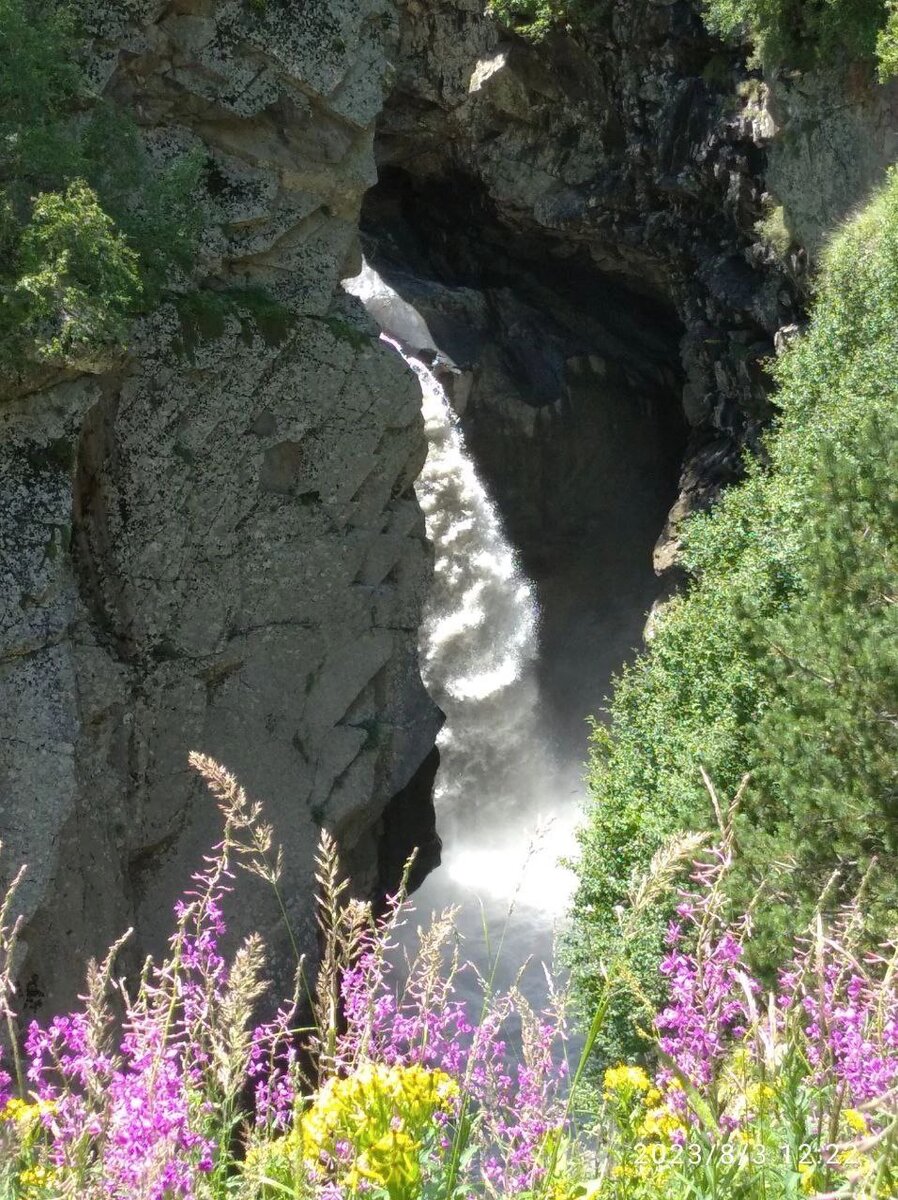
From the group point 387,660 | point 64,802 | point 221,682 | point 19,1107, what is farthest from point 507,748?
point 19,1107

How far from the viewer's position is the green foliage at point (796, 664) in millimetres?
8391

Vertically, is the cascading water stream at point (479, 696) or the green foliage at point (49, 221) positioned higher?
the green foliage at point (49, 221)

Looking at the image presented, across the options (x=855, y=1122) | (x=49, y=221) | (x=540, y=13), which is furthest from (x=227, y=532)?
(x=540, y=13)

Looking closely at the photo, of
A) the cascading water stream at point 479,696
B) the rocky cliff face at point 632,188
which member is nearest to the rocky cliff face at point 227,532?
the cascading water stream at point 479,696

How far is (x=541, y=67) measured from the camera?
22.3 meters

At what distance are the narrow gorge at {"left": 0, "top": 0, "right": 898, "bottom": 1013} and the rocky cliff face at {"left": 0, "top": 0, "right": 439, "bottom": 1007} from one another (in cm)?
4

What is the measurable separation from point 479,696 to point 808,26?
1161 centimetres

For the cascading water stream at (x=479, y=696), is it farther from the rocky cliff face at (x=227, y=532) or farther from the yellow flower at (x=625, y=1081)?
the yellow flower at (x=625, y=1081)

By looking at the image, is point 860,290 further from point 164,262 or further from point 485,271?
point 485,271

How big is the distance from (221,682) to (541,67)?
1535cm

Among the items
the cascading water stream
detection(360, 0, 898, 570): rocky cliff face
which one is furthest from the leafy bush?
detection(360, 0, 898, 570): rocky cliff face

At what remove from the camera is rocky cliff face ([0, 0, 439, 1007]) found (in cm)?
1072

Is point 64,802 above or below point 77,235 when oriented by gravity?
below

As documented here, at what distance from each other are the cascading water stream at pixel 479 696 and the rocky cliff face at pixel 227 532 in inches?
166
